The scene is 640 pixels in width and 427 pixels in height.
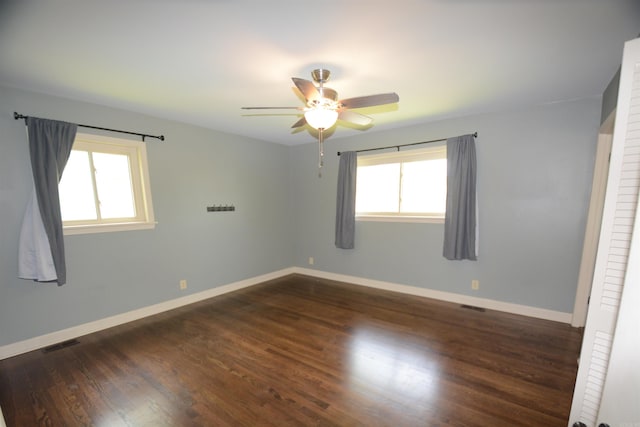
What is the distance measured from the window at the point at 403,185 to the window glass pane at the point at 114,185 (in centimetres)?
316

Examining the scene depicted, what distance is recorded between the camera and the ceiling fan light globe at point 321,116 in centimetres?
191

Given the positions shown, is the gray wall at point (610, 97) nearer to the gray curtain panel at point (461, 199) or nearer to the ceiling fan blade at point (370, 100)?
the gray curtain panel at point (461, 199)

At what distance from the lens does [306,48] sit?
1693 millimetres

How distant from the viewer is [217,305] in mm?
3438

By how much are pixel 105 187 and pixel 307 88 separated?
2.66 metres

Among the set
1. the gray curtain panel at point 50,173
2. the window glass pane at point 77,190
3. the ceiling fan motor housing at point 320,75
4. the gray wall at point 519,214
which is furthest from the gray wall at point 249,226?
the ceiling fan motor housing at point 320,75

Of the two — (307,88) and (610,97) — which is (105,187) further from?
(610,97)

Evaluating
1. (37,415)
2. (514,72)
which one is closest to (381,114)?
(514,72)

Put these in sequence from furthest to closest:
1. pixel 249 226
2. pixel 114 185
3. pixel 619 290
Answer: pixel 249 226
pixel 114 185
pixel 619 290

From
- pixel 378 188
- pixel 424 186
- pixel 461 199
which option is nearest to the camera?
pixel 461 199

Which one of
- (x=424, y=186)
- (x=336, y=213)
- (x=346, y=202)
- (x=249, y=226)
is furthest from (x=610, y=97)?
(x=249, y=226)

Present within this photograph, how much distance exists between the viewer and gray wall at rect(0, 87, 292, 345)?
2.28m

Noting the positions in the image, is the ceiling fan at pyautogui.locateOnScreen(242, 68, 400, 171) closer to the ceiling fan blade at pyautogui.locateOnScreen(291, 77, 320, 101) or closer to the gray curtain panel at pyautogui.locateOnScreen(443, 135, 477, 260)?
the ceiling fan blade at pyautogui.locateOnScreen(291, 77, 320, 101)

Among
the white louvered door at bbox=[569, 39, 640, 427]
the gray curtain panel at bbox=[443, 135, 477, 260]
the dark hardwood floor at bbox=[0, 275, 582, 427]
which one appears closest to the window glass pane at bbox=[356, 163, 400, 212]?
the gray curtain panel at bbox=[443, 135, 477, 260]
